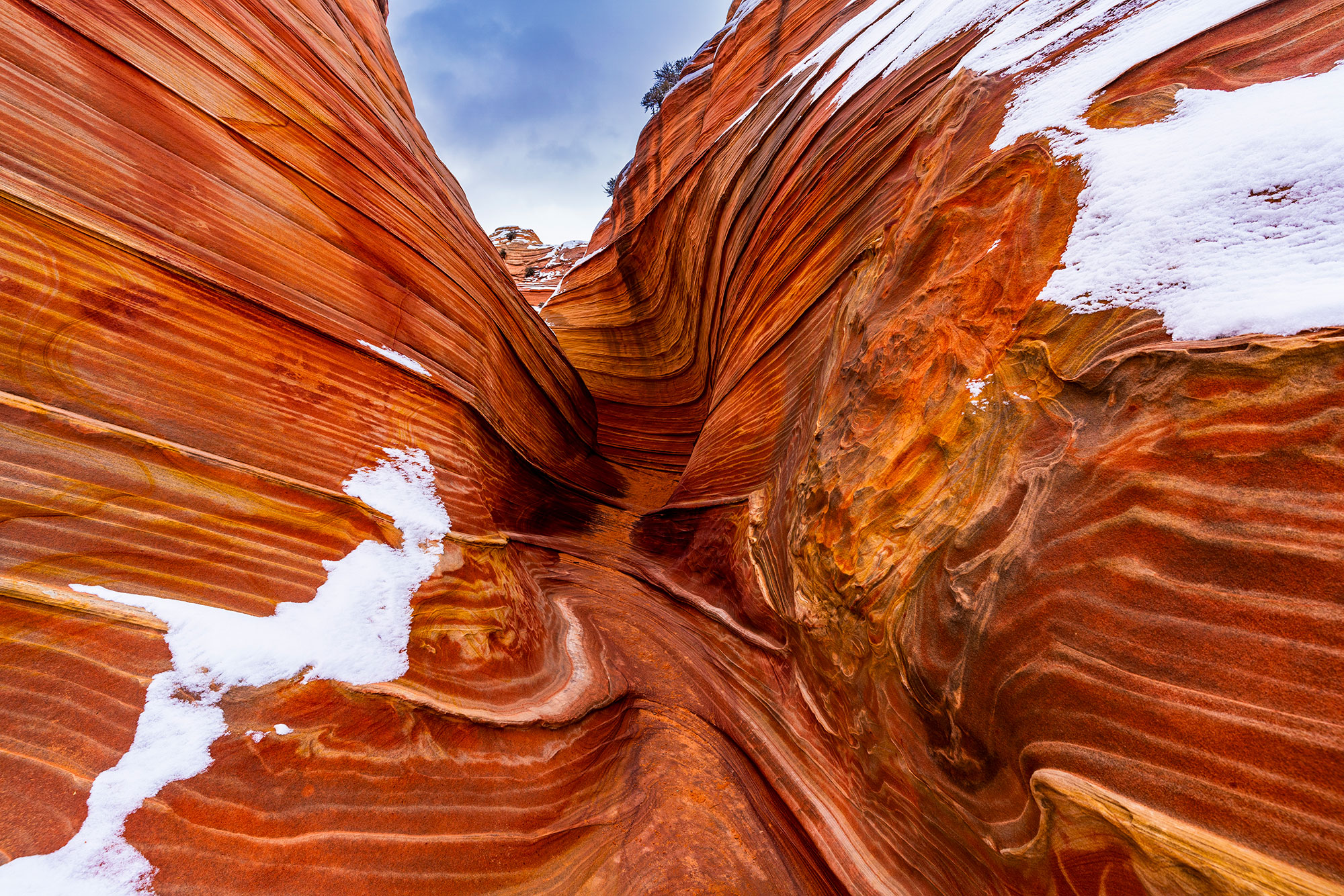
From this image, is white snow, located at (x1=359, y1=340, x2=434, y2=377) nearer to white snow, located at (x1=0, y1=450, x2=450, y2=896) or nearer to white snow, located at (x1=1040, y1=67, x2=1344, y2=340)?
white snow, located at (x1=0, y1=450, x2=450, y2=896)

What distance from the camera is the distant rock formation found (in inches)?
418

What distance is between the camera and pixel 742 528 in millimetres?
2285

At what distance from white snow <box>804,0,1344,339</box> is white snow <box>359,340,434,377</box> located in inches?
81.9

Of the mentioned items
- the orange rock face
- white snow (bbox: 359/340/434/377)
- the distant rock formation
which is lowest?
the orange rock face

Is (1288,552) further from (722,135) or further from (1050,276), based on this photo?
(722,135)

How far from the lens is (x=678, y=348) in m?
4.68

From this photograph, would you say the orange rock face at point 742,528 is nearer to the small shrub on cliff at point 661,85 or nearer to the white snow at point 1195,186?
the white snow at point 1195,186

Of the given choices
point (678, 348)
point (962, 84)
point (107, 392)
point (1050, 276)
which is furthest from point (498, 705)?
point (678, 348)

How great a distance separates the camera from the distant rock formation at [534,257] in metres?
10.6

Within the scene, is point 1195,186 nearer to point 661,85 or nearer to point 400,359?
point 400,359

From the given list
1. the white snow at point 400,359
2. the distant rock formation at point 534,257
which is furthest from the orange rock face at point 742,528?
the distant rock formation at point 534,257

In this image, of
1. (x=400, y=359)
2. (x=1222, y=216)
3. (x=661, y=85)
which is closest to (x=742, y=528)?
(x=400, y=359)

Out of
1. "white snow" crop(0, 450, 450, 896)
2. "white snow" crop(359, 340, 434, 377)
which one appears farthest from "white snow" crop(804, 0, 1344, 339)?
"white snow" crop(359, 340, 434, 377)

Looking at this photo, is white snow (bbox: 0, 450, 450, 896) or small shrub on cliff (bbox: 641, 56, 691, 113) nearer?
white snow (bbox: 0, 450, 450, 896)
